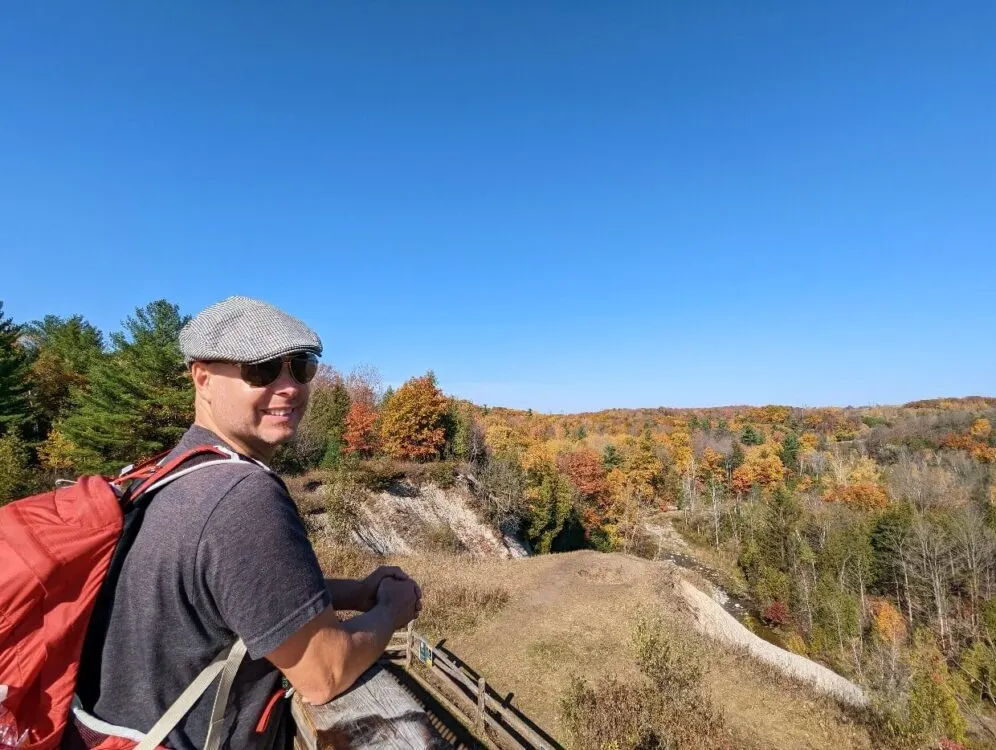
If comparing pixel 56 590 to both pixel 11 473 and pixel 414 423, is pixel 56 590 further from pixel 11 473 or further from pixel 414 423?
pixel 414 423

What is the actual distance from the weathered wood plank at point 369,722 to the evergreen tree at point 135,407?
21526 millimetres

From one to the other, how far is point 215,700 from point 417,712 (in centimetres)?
53

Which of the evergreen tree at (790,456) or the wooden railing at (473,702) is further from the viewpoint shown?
the evergreen tree at (790,456)

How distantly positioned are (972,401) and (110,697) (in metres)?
210

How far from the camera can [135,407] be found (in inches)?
778

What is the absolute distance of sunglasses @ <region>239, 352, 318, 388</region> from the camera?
1336 millimetres

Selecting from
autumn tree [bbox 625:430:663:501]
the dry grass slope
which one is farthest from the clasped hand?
autumn tree [bbox 625:430:663:501]

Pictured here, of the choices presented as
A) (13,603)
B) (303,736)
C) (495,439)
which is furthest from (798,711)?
(495,439)

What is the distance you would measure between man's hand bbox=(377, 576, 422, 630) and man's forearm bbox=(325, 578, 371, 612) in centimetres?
7

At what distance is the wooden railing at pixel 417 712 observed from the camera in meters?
1.24

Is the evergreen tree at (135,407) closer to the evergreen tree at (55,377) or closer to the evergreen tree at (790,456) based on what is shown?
the evergreen tree at (55,377)

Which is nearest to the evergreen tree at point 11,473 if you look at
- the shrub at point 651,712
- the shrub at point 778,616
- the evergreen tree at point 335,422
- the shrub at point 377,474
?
the evergreen tree at point 335,422

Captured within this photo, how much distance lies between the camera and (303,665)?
1.09 metres

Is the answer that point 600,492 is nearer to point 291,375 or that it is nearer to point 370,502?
point 370,502
